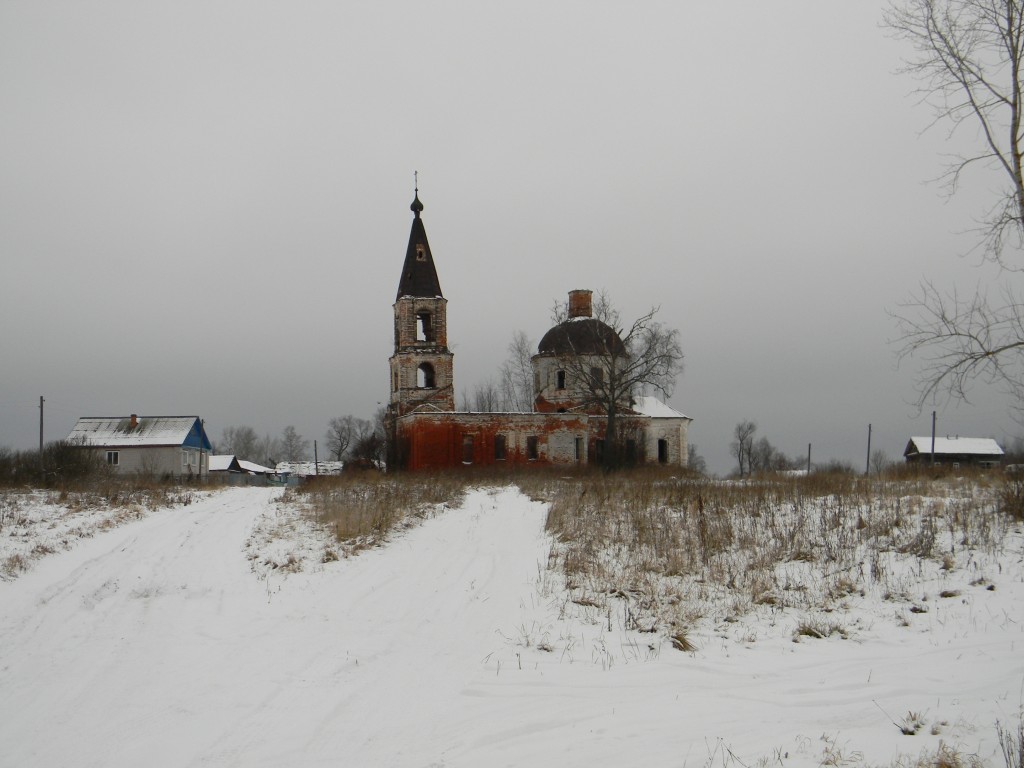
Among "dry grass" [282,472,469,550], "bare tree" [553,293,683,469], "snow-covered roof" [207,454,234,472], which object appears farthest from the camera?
"snow-covered roof" [207,454,234,472]

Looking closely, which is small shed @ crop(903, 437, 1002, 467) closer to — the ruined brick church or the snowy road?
the ruined brick church

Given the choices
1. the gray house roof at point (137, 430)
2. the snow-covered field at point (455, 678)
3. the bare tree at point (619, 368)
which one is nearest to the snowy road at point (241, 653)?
the snow-covered field at point (455, 678)

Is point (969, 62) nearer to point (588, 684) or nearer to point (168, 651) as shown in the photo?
point (588, 684)

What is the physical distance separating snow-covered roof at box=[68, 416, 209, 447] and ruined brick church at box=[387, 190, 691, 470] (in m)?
21.9

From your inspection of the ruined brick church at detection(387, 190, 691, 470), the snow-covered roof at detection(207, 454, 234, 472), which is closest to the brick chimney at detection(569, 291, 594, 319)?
the ruined brick church at detection(387, 190, 691, 470)

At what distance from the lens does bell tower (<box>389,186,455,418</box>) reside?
140ft

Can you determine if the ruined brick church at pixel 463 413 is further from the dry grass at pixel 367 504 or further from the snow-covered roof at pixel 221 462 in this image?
the snow-covered roof at pixel 221 462

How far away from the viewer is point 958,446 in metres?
72.2

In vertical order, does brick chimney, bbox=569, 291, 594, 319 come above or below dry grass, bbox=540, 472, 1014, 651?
above

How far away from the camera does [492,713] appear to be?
19.4 ft

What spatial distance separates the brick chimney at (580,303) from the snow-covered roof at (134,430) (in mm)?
30260

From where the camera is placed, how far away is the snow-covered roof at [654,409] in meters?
48.7

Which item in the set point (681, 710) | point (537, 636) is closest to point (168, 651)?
point (537, 636)

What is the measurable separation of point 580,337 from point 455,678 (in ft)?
130
